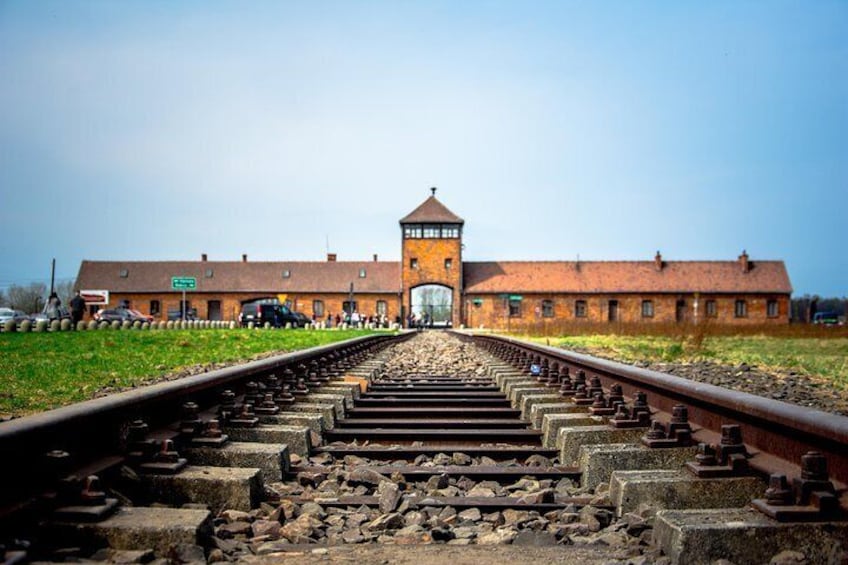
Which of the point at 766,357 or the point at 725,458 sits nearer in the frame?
the point at 725,458

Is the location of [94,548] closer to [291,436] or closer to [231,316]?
[291,436]

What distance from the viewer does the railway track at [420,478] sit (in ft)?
8.00

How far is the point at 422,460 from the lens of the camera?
14.9ft

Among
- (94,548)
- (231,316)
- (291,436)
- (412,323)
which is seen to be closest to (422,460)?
(291,436)

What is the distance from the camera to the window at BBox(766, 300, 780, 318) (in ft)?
→ 211

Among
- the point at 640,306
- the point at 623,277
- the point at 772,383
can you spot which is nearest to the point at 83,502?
the point at 772,383

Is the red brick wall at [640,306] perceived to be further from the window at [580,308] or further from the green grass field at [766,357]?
the green grass field at [766,357]

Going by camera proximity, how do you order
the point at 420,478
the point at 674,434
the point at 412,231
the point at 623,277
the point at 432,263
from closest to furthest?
the point at 674,434
the point at 420,478
the point at 432,263
the point at 412,231
the point at 623,277

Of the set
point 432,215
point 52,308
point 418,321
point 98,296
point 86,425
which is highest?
point 432,215

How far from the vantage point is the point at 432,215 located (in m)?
62.7

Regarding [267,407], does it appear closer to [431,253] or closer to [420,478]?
[420,478]

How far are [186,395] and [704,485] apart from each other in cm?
272

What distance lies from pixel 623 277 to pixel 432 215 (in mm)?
16773

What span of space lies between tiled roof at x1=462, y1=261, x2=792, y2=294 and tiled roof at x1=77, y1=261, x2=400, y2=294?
8.21 m
